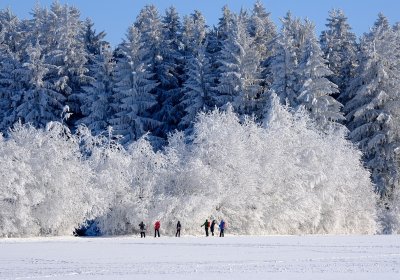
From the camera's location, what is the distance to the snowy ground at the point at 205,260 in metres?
20.0

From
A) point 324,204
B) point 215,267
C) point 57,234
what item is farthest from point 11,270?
point 324,204

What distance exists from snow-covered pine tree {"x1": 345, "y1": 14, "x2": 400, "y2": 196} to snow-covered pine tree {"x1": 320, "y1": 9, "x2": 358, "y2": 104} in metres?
3.34

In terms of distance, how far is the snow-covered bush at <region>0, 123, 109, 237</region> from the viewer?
126 ft

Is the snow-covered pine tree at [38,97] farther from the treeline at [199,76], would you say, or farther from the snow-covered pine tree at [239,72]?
the snow-covered pine tree at [239,72]

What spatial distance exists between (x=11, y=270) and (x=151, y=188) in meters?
21.5

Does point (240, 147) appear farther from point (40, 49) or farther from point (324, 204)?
point (40, 49)

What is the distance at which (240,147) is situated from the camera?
4456cm

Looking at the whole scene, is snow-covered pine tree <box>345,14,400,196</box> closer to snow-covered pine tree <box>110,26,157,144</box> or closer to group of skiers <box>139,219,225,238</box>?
snow-covered pine tree <box>110,26,157,144</box>

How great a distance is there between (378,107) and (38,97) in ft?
92.3

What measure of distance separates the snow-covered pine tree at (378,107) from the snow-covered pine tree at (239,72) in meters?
7.99

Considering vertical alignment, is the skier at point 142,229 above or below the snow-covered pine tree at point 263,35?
below

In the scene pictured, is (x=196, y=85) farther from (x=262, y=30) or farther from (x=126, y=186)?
(x=126, y=186)

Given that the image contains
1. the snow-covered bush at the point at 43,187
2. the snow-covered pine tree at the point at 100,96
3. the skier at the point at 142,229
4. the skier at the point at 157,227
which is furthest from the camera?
the snow-covered pine tree at the point at 100,96

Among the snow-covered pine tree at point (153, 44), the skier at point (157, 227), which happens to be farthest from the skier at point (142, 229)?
the snow-covered pine tree at point (153, 44)
